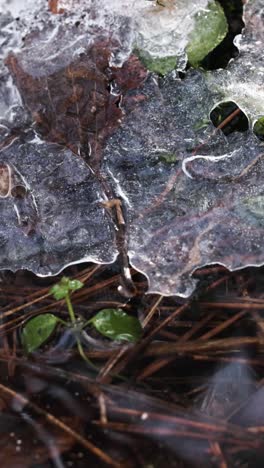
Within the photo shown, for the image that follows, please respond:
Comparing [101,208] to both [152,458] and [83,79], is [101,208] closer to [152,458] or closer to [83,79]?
[83,79]

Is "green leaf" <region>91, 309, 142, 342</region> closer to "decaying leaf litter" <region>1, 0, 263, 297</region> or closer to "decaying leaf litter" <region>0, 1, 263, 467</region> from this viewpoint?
"decaying leaf litter" <region>0, 1, 263, 467</region>

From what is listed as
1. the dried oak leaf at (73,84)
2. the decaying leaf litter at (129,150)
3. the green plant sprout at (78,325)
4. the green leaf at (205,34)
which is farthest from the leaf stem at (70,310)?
the green leaf at (205,34)

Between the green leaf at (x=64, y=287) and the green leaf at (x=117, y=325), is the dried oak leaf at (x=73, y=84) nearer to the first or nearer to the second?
the green leaf at (x=64, y=287)

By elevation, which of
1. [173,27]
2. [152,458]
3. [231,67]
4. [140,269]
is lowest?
[152,458]

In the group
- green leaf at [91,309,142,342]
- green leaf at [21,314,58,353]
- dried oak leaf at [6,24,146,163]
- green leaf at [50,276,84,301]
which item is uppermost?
dried oak leaf at [6,24,146,163]

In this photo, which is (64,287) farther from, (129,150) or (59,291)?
(129,150)

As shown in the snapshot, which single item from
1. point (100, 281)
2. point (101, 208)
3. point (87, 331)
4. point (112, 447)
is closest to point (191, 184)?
point (101, 208)

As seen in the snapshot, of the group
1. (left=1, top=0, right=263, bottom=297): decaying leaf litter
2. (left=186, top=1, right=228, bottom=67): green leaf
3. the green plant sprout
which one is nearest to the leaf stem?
the green plant sprout
